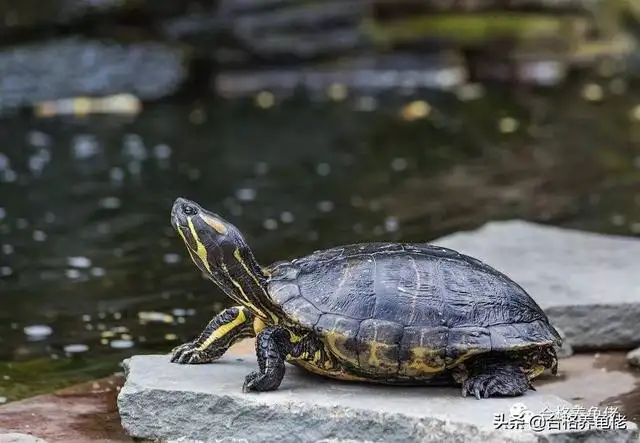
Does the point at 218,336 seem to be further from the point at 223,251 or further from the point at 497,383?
the point at 497,383

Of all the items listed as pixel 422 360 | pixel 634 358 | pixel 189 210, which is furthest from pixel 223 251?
pixel 634 358

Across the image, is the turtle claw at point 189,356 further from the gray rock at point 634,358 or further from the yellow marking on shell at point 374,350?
the gray rock at point 634,358

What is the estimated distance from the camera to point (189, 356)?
12.6 feet

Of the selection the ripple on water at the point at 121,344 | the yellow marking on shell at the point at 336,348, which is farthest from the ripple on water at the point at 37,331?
the yellow marking on shell at the point at 336,348

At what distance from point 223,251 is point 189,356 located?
47 centimetres

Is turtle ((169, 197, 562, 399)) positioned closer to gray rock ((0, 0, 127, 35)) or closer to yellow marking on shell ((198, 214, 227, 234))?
yellow marking on shell ((198, 214, 227, 234))

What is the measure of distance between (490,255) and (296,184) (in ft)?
12.6

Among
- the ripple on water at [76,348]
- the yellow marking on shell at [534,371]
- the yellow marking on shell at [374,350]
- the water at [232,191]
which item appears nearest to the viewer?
the yellow marking on shell at [374,350]

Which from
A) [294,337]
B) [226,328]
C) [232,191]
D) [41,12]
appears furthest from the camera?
[41,12]

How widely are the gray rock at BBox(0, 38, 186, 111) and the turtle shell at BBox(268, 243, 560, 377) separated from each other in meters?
10.3

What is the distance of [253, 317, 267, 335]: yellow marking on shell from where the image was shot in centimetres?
370

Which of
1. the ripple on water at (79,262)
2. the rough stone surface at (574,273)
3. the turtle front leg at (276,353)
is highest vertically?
the turtle front leg at (276,353)

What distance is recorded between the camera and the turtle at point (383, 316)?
3441mm

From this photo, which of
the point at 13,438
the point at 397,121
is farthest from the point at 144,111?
the point at 13,438
